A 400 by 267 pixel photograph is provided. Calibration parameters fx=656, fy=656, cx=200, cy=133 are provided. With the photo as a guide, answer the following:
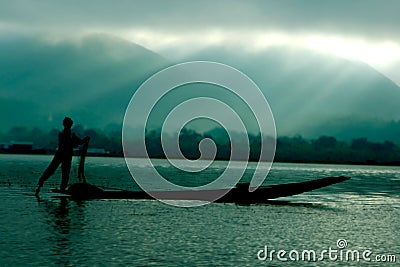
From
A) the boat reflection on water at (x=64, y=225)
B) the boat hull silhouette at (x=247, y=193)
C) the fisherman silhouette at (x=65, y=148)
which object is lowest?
the boat reflection on water at (x=64, y=225)

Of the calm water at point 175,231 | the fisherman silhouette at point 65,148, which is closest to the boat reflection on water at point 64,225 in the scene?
the calm water at point 175,231

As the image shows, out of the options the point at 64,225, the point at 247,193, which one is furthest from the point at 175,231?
the point at 247,193

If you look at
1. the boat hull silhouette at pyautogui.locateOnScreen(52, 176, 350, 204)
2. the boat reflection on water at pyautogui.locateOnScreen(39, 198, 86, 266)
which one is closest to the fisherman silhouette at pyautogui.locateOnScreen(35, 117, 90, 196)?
the boat hull silhouette at pyautogui.locateOnScreen(52, 176, 350, 204)

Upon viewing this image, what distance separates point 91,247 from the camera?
87.9 ft

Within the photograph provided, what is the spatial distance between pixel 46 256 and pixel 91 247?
2.57 meters

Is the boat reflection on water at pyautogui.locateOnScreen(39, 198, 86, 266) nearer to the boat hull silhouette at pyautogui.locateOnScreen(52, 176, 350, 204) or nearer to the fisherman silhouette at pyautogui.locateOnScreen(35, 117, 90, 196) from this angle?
the boat hull silhouette at pyautogui.locateOnScreen(52, 176, 350, 204)

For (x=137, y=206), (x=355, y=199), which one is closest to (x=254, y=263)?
(x=137, y=206)

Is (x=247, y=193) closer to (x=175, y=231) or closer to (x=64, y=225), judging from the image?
(x=175, y=231)

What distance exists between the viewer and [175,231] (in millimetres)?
32281

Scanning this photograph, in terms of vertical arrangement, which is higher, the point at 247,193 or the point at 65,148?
the point at 65,148

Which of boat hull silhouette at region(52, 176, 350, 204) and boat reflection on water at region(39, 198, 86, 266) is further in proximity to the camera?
boat hull silhouette at region(52, 176, 350, 204)

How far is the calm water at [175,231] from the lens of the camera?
25125mm

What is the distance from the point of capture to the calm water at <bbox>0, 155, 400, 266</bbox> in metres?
25.1

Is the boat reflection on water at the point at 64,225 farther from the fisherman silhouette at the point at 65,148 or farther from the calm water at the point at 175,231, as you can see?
the fisherman silhouette at the point at 65,148
